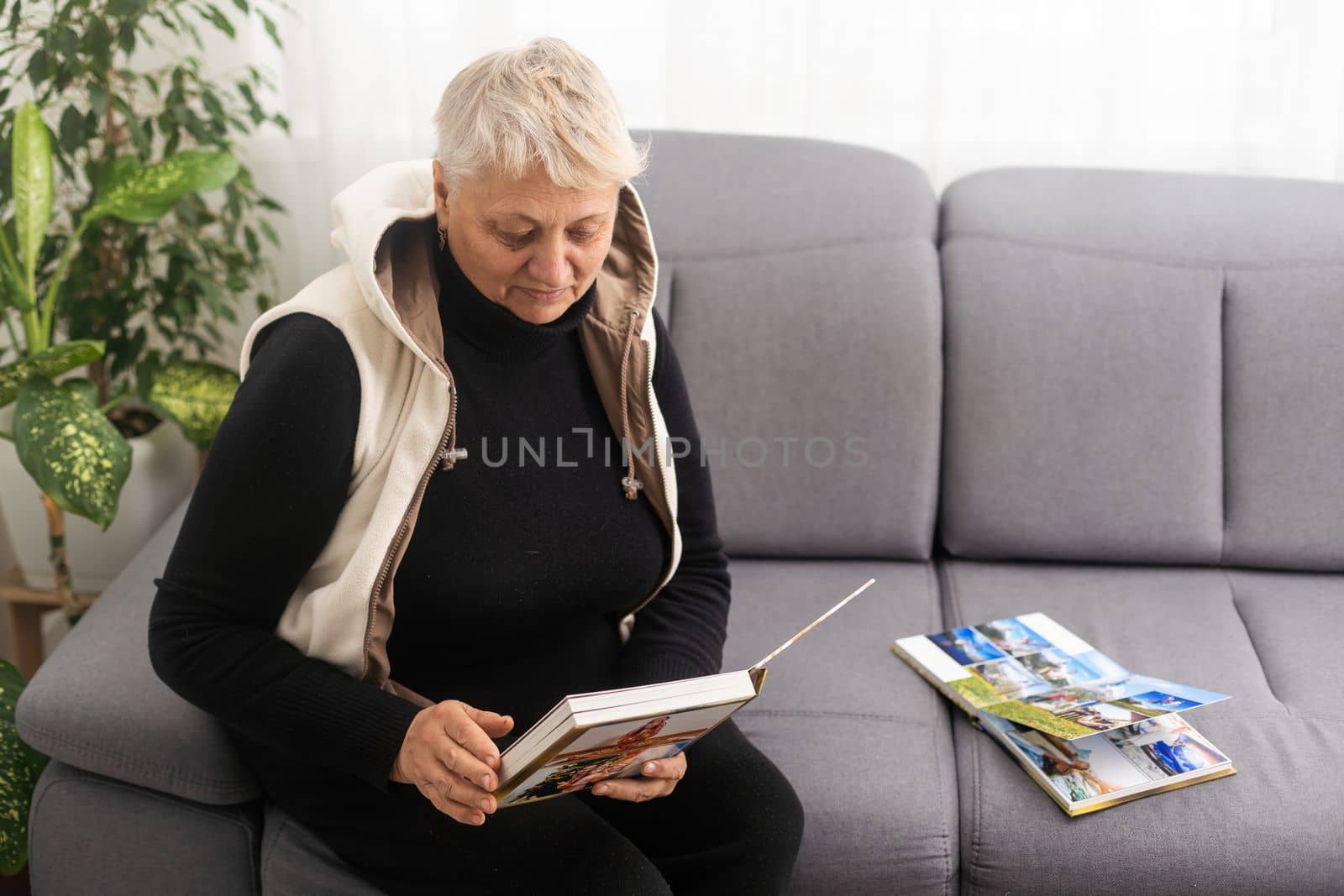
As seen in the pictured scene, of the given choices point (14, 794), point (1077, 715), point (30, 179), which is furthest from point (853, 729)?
point (30, 179)

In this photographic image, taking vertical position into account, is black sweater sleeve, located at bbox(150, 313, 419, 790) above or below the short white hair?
below

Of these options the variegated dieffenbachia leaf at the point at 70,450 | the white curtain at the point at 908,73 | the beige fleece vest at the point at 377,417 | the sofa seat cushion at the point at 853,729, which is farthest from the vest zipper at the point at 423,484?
the white curtain at the point at 908,73

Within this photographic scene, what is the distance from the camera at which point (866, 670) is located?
1.62 metres

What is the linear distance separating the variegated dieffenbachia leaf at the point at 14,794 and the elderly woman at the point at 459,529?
347 millimetres

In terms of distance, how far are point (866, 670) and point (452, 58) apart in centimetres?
129

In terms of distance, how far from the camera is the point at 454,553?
49.7 inches

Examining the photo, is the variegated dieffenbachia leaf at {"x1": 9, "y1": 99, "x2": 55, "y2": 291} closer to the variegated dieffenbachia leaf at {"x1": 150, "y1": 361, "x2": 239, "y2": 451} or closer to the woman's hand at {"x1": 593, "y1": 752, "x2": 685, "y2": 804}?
the variegated dieffenbachia leaf at {"x1": 150, "y1": 361, "x2": 239, "y2": 451}

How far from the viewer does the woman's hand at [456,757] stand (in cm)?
109

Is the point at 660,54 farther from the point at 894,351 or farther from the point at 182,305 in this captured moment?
the point at 182,305

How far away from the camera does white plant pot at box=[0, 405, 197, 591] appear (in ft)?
6.58

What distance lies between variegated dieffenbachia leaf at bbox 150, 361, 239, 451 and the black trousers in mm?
867

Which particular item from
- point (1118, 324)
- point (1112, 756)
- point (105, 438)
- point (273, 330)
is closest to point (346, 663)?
point (273, 330)

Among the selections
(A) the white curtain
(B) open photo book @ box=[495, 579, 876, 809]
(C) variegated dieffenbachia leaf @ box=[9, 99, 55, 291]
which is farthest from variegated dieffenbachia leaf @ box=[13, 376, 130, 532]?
(B) open photo book @ box=[495, 579, 876, 809]

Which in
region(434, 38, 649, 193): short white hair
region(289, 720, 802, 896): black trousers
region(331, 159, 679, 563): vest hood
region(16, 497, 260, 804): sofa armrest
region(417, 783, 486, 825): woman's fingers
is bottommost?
region(289, 720, 802, 896): black trousers
